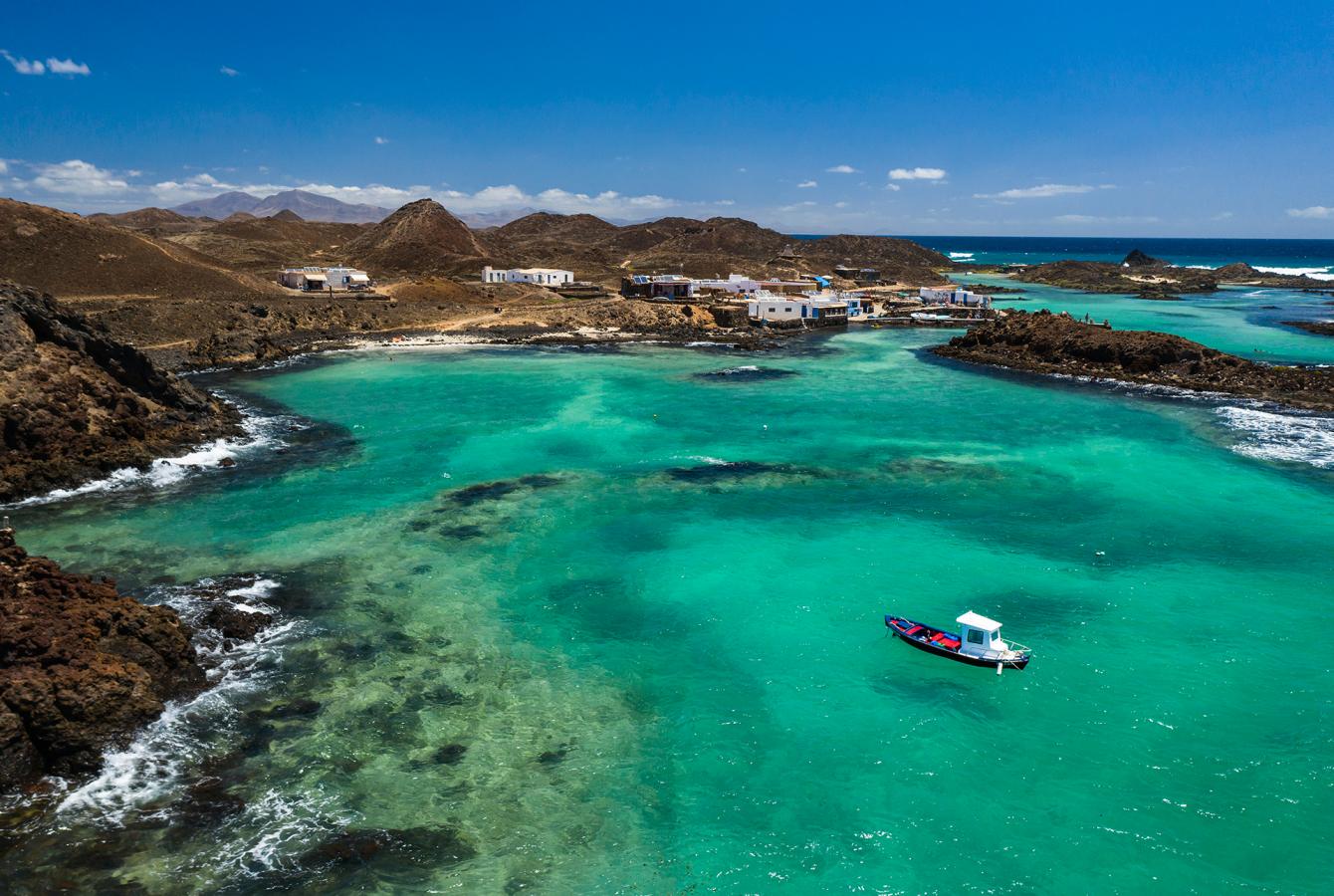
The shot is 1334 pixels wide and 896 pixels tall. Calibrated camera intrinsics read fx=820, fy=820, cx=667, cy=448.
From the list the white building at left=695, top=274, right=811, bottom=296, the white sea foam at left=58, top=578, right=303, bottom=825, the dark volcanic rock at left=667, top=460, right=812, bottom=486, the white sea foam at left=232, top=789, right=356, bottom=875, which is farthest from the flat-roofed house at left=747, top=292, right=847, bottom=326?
the white sea foam at left=232, top=789, right=356, bottom=875

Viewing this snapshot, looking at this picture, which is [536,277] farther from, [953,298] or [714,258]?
[953,298]

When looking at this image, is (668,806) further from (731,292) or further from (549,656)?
(731,292)

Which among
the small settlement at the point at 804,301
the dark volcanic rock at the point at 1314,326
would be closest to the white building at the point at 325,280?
the small settlement at the point at 804,301

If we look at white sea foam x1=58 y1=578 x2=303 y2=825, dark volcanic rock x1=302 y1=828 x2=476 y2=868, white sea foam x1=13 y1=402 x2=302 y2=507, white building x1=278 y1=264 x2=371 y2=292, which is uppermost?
white building x1=278 y1=264 x2=371 y2=292

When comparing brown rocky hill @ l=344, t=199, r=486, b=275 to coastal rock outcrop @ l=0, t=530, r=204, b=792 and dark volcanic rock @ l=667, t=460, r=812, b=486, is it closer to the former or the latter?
dark volcanic rock @ l=667, t=460, r=812, b=486

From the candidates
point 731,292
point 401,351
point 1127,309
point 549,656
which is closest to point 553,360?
point 401,351

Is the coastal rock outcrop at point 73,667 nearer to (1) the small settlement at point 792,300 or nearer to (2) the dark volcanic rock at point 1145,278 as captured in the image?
(1) the small settlement at point 792,300

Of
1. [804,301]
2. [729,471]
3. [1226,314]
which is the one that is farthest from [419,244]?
[1226,314]
